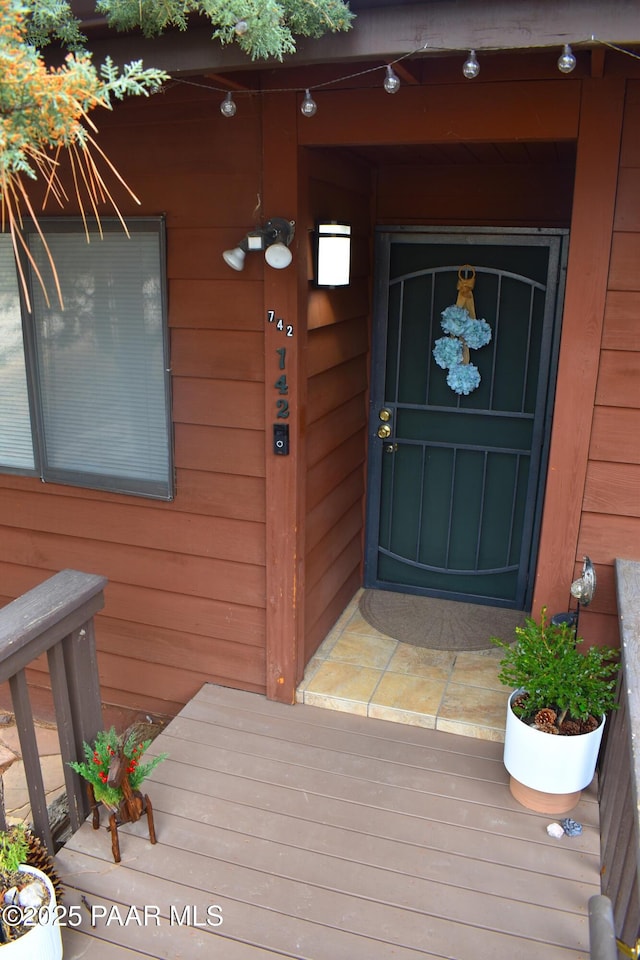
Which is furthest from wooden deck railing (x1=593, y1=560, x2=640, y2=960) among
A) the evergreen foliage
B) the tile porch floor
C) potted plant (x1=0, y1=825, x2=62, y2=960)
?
the evergreen foliage

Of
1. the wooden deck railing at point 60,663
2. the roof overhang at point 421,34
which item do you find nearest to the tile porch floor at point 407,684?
the wooden deck railing at point 60,663

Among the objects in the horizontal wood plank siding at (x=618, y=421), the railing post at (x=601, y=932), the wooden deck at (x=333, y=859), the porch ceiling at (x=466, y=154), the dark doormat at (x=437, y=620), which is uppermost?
the porch ceiling at (x=466, y=154)

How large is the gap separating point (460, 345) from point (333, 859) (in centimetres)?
232

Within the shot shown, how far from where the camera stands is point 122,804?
2.32m

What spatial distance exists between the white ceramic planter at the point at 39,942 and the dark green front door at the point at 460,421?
2.46 metres

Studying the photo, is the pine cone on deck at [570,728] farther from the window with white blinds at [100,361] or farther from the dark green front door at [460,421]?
the window with white blinds at [100,361]

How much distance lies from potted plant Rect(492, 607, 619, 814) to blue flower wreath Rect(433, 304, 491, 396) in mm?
1484

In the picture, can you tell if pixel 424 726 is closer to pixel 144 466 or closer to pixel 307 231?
pixel 144 466

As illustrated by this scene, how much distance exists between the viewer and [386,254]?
12.1ft

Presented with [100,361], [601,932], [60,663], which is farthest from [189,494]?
[601,932]

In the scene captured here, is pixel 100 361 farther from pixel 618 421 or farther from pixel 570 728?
pixel 570 728

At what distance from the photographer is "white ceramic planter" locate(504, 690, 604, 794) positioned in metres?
2.38

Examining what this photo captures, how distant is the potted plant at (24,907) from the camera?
70.4 inches

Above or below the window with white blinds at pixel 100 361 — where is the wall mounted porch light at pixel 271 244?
above
